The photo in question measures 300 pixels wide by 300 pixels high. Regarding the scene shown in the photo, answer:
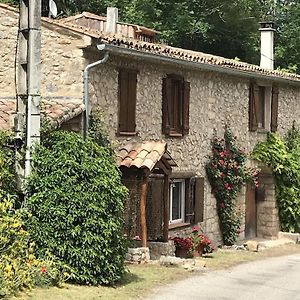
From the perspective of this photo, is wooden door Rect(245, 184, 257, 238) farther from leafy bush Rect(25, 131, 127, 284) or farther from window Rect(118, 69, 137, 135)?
A: leafy bush Rect(25, 131, 127, 284)

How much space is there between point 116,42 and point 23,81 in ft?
8.14

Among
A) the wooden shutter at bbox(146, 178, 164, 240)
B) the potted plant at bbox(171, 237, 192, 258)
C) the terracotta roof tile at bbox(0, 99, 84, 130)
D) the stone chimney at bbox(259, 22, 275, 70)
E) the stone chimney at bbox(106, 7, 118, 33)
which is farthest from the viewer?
the stone chimney at bbox(259, 22, 275, 70)

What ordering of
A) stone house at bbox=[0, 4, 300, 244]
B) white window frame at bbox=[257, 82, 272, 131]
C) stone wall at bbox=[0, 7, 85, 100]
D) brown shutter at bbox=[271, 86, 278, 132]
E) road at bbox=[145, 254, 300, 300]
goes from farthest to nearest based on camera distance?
brown shutter at bbox=[271, 86, 278, 132] → white window frame at bbox=[257, 82, 272, 131] → stone house at bbox=[0, 4, 300, 244] → stone wall at bbox=[0, 7, 85, 100] → road at bbox=[145, 254, 300, 300]

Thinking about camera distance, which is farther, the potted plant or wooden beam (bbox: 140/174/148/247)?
the potted plant

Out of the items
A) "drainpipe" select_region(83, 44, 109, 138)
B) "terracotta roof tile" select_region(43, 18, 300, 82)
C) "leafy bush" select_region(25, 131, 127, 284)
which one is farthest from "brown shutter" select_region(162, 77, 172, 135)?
"leafy bush" select_region(25, 131, 127, 284)

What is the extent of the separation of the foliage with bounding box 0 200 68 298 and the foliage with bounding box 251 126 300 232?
37.6ft

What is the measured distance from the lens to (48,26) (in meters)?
14.9

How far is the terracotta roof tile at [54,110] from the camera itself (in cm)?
1337

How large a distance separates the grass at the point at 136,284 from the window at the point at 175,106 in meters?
3.26

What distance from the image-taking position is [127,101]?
51.9 ft

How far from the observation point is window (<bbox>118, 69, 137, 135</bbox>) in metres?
15.6

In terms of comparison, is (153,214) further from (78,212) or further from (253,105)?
(253,105)

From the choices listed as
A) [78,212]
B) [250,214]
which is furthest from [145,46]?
[250,214]

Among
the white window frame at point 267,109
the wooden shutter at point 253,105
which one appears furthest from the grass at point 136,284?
the white window frame at point 267,109
